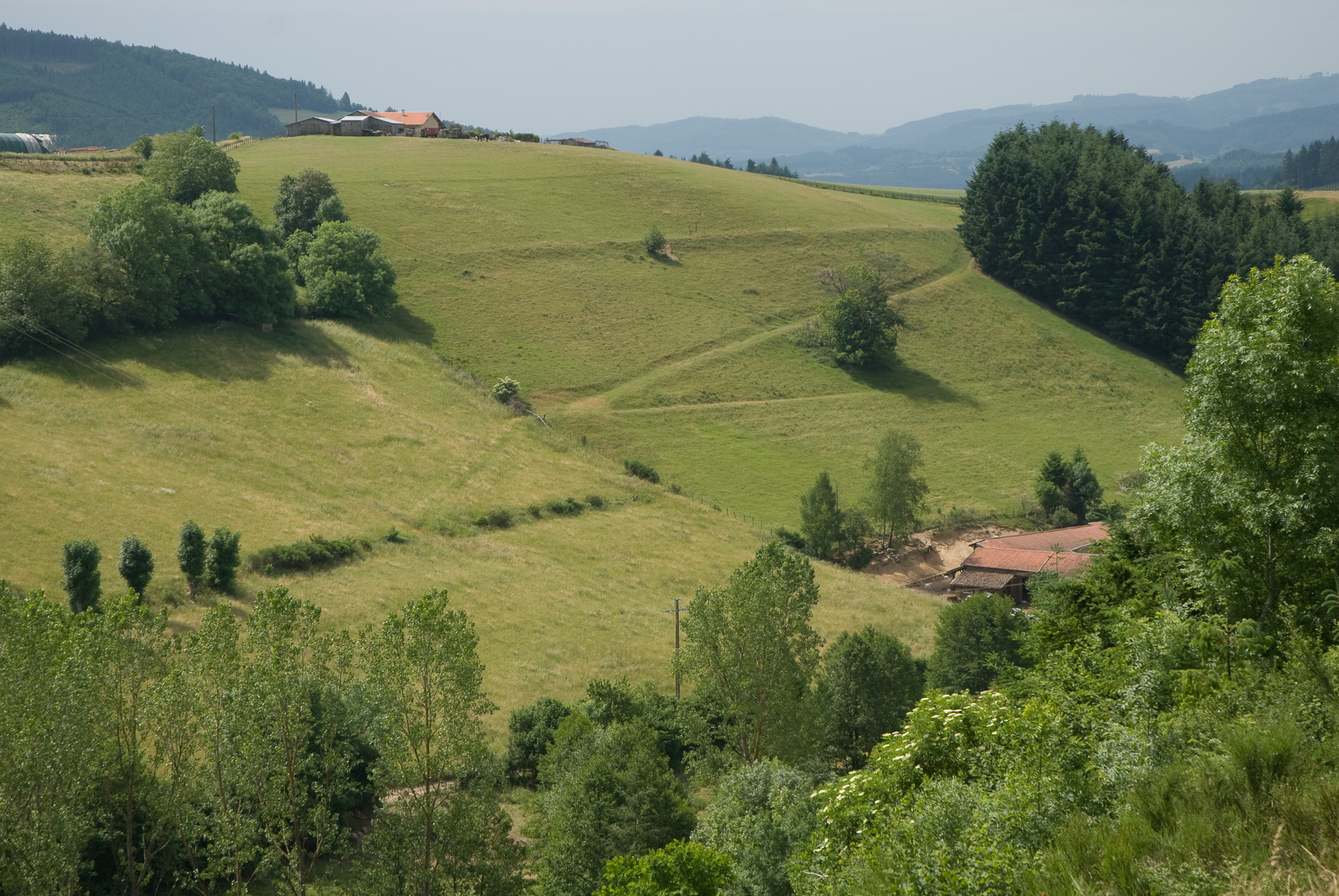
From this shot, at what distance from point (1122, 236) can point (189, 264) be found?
9544 cm

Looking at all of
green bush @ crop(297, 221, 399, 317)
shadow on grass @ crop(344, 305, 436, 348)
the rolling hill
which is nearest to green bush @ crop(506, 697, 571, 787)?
the rolling hill

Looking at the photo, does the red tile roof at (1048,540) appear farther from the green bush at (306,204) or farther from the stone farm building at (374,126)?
the stone farm building at (374,126)

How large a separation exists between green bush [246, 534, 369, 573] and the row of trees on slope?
27.0 m

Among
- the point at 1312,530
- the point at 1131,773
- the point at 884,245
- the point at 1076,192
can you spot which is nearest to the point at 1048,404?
the point at 884,245

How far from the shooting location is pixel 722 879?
17.1m

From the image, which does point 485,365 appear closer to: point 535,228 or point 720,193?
point 535,228

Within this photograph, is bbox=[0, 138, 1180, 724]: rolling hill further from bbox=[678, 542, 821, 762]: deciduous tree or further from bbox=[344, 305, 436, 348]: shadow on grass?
bbox=[678, 542, 821, 762]: deciduous tree

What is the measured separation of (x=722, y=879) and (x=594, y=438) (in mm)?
53950

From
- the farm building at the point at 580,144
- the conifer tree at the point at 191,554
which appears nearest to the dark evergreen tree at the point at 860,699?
the conifer tree at the point at 191,554

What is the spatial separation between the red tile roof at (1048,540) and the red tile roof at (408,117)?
113 m

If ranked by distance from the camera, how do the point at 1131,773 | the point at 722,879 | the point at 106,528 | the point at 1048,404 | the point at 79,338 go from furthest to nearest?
the point at 1048,404 < the point at 79,338 < the point at 106,528 < the point at 722,879 < the point at 1131,773

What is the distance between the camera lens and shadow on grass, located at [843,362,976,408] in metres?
83.1

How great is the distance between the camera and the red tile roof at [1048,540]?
58.4 meters

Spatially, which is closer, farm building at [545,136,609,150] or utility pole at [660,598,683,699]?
utility pole at [660,598,683,699]
